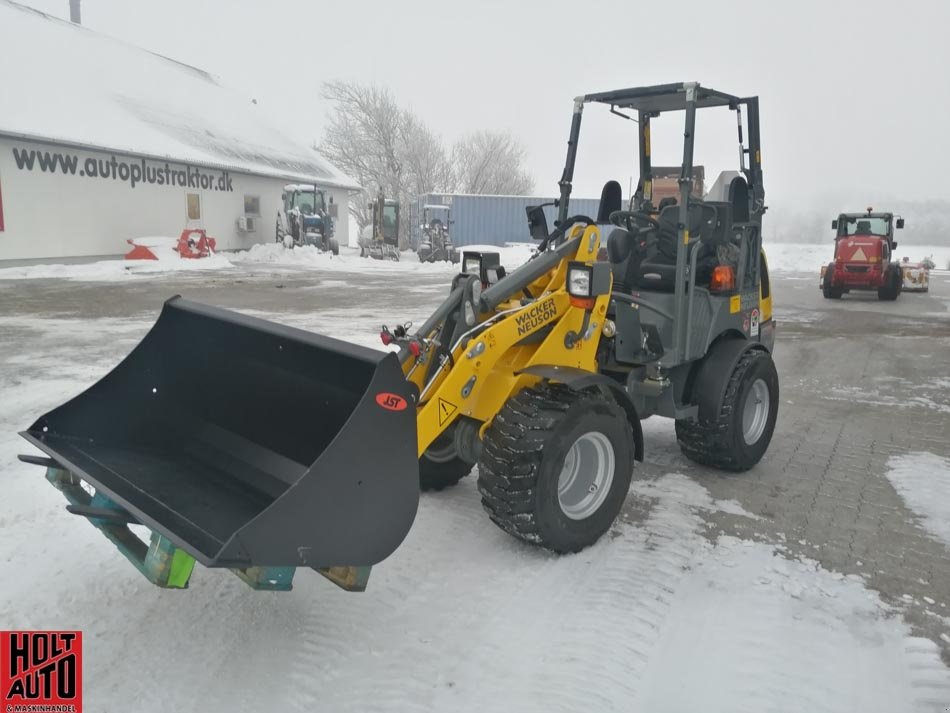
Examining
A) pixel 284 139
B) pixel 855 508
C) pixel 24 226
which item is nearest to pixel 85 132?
pixel 24 226

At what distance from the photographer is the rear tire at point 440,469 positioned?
167 inches

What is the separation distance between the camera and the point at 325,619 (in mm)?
3023

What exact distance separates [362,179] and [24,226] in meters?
25.2

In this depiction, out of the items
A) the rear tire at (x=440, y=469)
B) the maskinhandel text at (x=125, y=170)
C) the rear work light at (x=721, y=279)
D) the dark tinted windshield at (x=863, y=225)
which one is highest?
the maskinhandel text at (x=125, y=170)

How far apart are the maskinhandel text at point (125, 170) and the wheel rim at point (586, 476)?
20.9 metres

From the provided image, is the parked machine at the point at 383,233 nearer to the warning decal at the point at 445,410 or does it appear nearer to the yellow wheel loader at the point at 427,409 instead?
the yellow wheel loader at the point at 427,409

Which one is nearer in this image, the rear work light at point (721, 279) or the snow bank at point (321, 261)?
the rear work light at point (721, 279)

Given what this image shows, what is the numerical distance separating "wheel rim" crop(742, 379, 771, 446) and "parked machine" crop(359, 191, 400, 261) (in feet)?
81.8

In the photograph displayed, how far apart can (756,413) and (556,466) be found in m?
2.38

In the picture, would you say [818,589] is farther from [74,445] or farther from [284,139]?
[284,139]

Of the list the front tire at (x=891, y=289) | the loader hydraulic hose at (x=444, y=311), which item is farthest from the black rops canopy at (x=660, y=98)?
the front tire at (x=891, y=289)

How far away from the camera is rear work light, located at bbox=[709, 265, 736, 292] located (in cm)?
462

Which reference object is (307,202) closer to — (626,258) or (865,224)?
(865,224)

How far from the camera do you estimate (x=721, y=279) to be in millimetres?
4629
